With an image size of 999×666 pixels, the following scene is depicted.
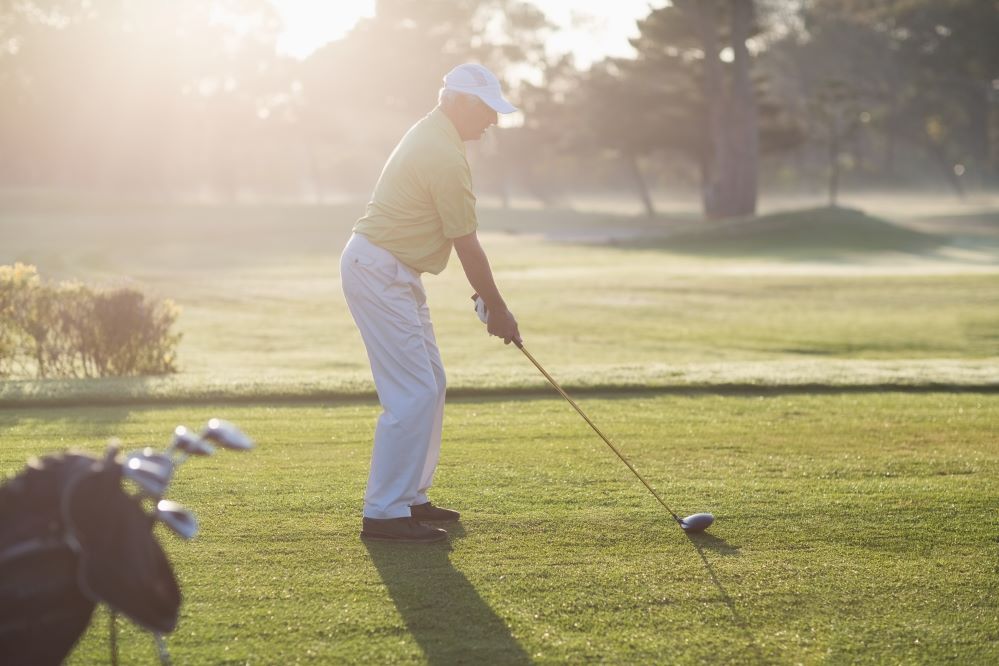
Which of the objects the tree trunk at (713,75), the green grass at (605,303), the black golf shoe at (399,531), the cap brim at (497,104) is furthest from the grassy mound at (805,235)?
the black golf shoe at (399,531)

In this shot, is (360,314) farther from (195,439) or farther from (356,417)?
(356,417)

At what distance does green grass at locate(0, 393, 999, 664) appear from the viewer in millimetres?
5070

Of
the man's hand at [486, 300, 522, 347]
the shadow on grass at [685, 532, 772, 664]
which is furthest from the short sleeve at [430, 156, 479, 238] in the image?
the shadow on grass at [685, 532, 772, 664]

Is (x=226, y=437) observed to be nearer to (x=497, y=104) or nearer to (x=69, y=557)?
(x=69, y=557)

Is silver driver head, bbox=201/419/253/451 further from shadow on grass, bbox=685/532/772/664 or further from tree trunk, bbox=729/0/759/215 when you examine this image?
tree trunk, bbox=729/0/759/215

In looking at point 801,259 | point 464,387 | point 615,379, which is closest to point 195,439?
point 464,387

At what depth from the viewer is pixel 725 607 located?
5.50 metres

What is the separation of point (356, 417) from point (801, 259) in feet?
115

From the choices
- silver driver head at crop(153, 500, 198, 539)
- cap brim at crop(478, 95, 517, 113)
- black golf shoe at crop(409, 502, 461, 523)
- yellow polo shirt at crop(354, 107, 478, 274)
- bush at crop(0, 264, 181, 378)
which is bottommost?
black golf shoe at crop(409, 502, 461, 523)

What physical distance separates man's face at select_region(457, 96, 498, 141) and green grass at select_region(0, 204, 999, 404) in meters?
5.68

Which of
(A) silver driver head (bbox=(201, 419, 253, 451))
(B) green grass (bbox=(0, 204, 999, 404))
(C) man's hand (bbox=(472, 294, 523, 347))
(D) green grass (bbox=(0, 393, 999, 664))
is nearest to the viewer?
(A) silver driver head (bbox=(201, 419, 253, 451))

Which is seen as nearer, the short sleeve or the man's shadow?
the man's shadow

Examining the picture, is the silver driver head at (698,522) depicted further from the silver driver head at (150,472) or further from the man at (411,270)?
the silver driver head at (150,472)

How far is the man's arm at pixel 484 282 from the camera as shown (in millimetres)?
6570
